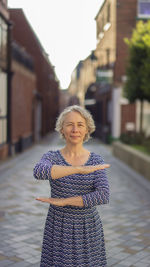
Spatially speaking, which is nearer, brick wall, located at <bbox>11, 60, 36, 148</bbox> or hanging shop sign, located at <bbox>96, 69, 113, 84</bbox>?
brick wall, located at <bbox>11, 60, 36, 148</bbox>

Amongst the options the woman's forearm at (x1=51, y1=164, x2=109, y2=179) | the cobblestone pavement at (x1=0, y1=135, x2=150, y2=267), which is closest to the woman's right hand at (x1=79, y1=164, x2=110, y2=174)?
the woman's forearm at (x1=51, y1=164, x2=109, y2=179)

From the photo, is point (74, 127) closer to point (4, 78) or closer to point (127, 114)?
point (4, 78)

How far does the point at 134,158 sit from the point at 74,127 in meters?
11.4

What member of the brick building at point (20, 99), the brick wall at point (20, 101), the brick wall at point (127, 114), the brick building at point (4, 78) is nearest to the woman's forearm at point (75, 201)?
the brick building at point (4, 78)

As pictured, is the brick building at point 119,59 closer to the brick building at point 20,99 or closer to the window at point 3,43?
the brick building at point 20,99

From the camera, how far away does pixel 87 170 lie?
263 cm

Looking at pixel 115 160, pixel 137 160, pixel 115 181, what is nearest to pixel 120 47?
pixel 115 160

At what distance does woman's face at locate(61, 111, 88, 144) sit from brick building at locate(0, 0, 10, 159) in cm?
1421

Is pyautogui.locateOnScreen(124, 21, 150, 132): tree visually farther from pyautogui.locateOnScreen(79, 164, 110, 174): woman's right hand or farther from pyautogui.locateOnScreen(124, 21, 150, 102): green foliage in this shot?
pyautogui.locateOnScreen(79, 164, 110, 174): woman's right hand

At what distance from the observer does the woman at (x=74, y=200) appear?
2.77m

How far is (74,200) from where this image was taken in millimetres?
2717

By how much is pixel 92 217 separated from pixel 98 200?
0.23m

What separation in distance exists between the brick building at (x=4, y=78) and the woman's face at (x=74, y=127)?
14.2m

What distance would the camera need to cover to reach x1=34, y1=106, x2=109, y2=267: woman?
2.77 metres
